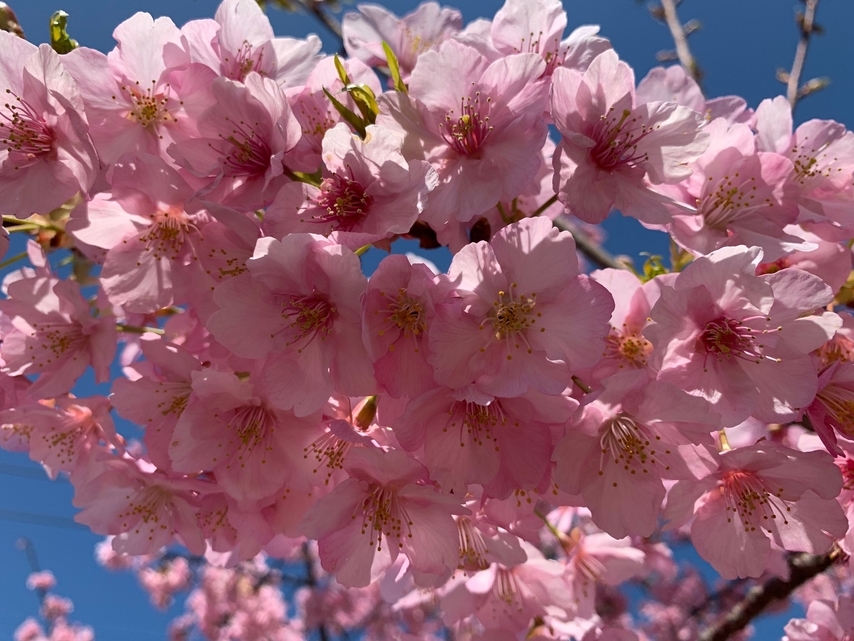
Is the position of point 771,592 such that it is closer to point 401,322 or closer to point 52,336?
point 401,322

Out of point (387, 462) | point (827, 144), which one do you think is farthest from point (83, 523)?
point (827, 144)

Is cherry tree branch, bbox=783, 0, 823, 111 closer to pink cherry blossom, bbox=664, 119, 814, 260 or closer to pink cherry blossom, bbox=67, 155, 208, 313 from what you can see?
pink cherry blossom, bbox=664, 119, 814, 260

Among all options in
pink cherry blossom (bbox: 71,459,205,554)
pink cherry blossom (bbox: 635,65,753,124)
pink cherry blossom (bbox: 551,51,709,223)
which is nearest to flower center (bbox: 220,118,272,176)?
pink cherry blossom (bbox: 551,51,709,223)

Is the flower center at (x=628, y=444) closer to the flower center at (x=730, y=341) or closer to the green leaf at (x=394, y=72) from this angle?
the flower center at (x=730, y=341)

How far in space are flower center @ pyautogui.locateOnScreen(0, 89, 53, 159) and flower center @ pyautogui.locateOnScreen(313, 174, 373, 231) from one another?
0.71 metres

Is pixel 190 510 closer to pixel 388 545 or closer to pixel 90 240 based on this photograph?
pixel 388 545

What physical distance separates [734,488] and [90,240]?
1.69 metres

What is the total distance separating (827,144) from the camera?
65.6 inches

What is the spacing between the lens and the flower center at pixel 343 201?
133 centimetres

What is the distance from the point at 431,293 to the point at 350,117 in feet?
1.77

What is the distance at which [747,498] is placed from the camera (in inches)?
56.6

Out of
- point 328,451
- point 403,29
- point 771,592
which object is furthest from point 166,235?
point 771,592

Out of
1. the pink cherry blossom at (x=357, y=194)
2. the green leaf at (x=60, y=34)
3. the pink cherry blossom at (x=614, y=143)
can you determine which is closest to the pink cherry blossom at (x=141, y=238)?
the pink cherry blossom at (x=357, y=194)

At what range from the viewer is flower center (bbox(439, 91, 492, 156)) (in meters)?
1.38
